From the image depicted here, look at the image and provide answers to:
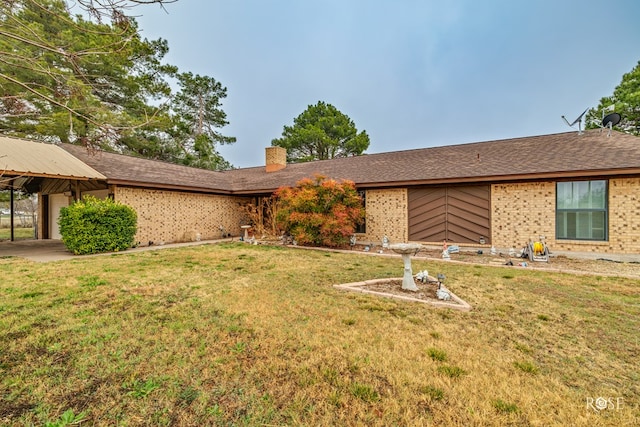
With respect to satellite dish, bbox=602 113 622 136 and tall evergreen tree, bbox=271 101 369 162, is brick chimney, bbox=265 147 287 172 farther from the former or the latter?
satellite dish, bbox=602 113 622 136

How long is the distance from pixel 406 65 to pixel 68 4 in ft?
80.5

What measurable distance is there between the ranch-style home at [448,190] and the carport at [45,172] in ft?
0.15

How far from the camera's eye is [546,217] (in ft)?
27.7

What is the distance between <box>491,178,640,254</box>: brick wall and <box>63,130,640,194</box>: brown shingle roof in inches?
22.4

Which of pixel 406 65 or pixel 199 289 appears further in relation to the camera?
pixel 406 65

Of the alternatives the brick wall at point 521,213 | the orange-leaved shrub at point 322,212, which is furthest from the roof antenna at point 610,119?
the orange-leaved shrub at point 322,212

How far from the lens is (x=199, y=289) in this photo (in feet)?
15.7

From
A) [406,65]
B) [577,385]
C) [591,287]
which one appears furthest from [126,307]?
[406,65]

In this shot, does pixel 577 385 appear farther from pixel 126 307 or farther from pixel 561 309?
pixel 126 307

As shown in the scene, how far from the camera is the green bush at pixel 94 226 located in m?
8.23

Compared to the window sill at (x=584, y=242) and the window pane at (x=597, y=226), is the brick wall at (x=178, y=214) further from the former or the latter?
the window pane at (x=597, y=226)

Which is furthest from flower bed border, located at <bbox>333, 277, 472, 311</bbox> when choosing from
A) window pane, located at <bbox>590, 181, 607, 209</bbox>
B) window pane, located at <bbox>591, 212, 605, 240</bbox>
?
window pane, located at <bbox>590, 181, 607, 209</bbox>

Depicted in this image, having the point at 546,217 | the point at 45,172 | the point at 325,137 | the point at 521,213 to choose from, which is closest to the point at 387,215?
the point at 521,213

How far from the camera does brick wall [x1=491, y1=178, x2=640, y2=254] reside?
24.6 ft
